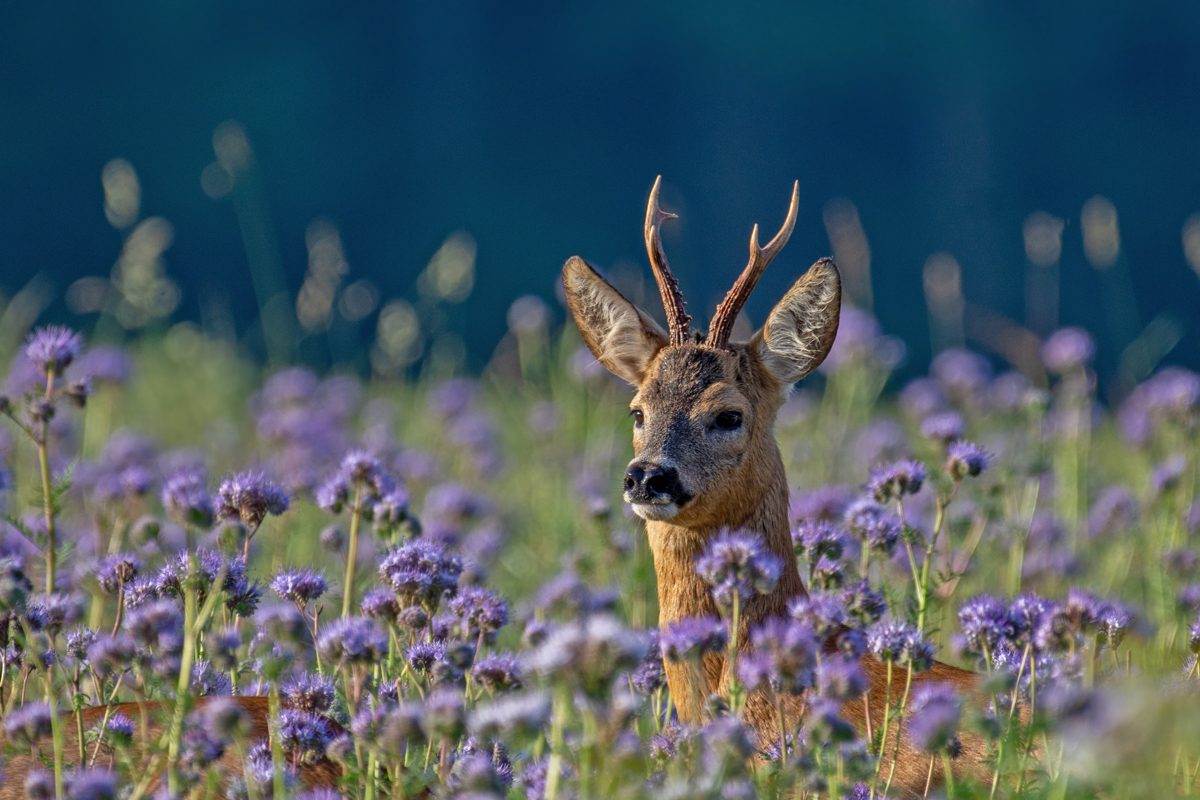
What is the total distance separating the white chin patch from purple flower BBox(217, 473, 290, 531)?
860 mm

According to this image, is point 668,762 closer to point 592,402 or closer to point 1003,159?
point 592,402

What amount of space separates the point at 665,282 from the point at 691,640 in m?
1.66

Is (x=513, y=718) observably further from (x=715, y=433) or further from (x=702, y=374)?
(x=702, y=374)

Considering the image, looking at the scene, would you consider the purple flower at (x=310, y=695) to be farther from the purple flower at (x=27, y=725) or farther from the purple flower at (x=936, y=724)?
the purple flower at (x=936, y=724)

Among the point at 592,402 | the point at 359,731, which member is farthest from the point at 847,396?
the point at 359,731

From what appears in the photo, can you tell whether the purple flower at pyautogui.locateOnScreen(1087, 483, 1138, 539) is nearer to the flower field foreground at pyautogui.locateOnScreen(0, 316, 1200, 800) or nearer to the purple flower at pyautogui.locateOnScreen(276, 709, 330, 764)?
the flower field foreground at pyautogui.locateOnScreen(0, 316, 1200, 800)

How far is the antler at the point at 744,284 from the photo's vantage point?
359 cm

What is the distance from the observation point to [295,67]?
35.4ft

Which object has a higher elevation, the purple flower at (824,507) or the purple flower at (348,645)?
the purple flower at (824,507)

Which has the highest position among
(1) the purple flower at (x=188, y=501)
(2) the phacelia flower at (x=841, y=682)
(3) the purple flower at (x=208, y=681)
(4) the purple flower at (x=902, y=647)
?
(1) the purple flower at (x=188, y=501)

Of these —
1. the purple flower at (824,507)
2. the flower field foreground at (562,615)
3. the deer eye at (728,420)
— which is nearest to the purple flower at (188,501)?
the flower field foreground at (562,615)

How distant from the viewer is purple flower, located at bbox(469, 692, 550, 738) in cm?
177

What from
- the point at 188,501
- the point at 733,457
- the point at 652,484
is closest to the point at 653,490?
the point at 652,484

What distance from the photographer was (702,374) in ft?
12.1
